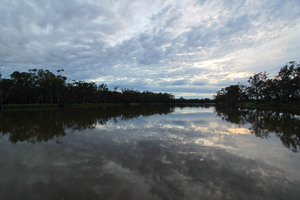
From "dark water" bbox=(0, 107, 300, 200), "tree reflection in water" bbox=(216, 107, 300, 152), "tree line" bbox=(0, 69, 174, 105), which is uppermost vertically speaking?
"tree line" bbox=(0, 69, 174, 105)

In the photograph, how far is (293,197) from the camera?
351 cm

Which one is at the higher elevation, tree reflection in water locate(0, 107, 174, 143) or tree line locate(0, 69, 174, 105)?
tree line locate(0, 69, 174, 105)

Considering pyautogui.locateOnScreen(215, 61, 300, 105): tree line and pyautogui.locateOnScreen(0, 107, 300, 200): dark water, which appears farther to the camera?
pyautogui.locateOnScreen(215, 61, 300, 105): tree line

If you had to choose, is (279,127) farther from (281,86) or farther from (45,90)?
(45,90)

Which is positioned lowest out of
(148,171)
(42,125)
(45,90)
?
(148,171)

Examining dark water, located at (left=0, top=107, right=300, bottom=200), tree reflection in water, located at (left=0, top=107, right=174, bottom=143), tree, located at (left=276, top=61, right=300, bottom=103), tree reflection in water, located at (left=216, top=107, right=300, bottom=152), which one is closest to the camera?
dark water, located at (left=0, top=107, right=300, bottom=200)

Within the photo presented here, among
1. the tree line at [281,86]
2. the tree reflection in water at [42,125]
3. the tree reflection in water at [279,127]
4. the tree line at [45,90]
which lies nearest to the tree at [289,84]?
the tree line at [281,86]

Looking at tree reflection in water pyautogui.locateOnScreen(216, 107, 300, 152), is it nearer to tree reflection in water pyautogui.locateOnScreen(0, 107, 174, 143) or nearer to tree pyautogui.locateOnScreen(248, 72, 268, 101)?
tree reflection in water pyautogui.locateOnScreen(0, 107, 174, 143)

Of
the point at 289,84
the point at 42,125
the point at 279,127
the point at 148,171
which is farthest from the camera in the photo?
the point at 289,84

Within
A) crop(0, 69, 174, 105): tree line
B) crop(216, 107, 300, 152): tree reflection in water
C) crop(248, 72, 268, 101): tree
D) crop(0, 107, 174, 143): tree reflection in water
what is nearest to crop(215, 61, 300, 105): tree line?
crop(248, 72, 268, 101): tree

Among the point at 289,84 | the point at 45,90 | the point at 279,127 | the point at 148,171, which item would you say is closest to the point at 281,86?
the point at 289,84

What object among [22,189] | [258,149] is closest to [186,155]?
[258,149]

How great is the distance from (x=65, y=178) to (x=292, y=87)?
2482 inches

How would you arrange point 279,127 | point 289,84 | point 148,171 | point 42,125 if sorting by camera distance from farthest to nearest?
point 289,84
point 42,125
point 279,127
point 148,171
